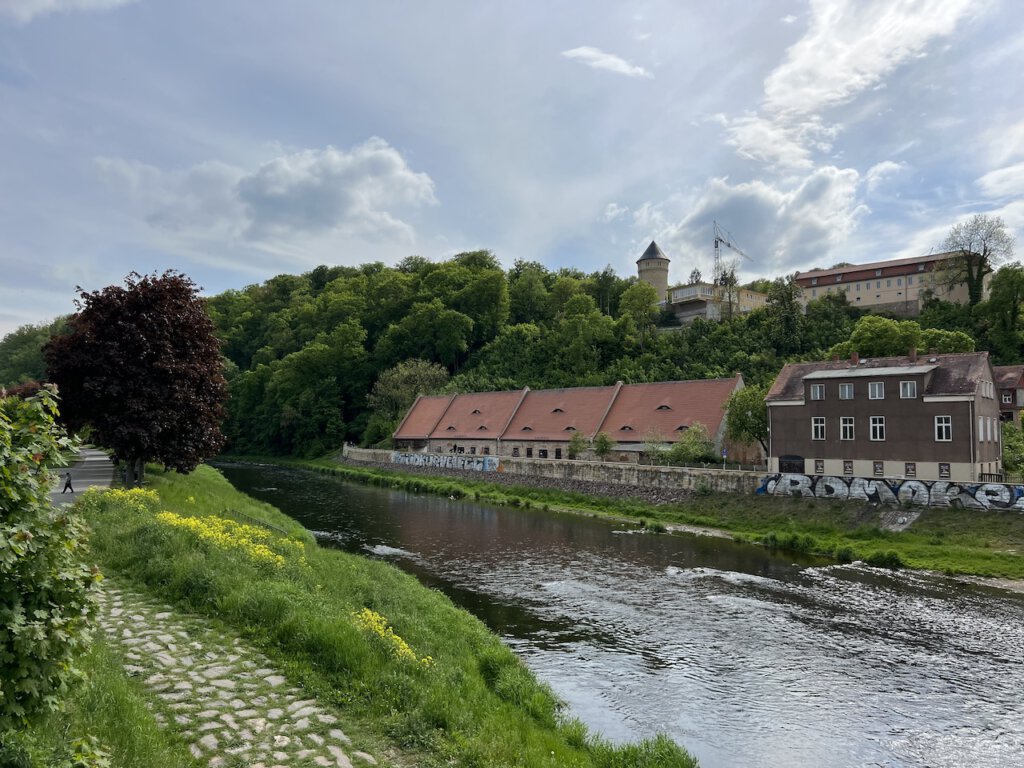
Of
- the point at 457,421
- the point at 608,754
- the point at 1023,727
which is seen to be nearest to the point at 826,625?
the point at 1023,727

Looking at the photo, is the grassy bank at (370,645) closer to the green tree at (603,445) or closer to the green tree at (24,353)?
the green tree at (603,445)

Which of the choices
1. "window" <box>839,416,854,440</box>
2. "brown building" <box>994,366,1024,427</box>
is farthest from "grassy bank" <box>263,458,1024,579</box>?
"brown building" <box>994,366,1024,427</box>

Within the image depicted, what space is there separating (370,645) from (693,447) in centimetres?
3431

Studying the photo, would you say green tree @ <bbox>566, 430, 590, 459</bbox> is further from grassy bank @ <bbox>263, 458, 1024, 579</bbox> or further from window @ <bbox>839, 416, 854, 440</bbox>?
window @ <bbox>839, 416, 854, 440</bbox>

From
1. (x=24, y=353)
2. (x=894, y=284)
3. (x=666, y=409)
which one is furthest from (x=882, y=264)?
(x=24, y=353)

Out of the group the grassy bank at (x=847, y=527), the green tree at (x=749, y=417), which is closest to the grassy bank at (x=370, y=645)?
the grassy bank at (x=847, y=527)

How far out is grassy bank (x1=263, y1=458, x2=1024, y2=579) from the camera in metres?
26.2

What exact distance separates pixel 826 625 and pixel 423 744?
15.3 meters

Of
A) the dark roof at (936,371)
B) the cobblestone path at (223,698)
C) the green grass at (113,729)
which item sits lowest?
the cobblestone path at (223,698)

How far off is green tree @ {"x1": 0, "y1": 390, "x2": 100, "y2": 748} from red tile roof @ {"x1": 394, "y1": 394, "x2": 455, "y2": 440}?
60678 millimetres

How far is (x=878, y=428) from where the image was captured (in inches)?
1358

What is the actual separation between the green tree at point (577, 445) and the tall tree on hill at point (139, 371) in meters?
29.4

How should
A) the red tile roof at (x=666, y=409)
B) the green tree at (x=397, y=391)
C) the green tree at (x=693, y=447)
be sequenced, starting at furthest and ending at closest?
the green tree at (x=397, y=391), the red tile roof at (x=666, y=409), the green tree at (x=693, y=447)

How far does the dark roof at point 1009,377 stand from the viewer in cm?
4753
